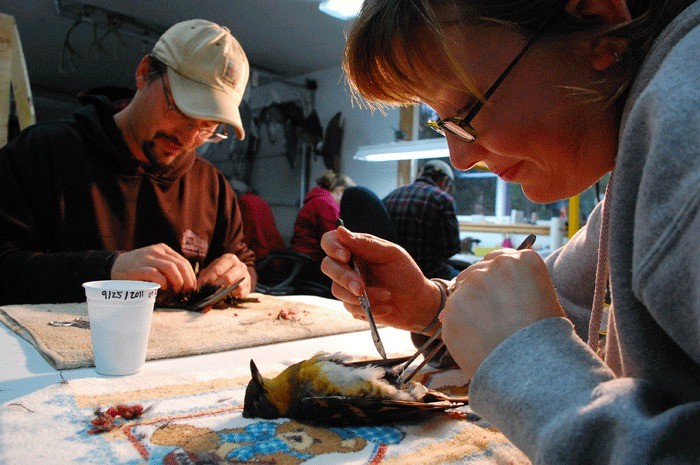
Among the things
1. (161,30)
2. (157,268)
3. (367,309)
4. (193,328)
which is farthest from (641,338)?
(161,30)

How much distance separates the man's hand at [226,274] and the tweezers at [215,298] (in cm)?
8

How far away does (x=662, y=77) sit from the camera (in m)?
0.46

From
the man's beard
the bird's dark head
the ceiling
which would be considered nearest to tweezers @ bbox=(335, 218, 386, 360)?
the bird's dark head

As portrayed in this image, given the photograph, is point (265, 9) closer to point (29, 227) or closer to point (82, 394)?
point (29, 227)

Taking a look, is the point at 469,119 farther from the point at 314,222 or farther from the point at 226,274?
the point at 314,222

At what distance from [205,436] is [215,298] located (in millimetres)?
935

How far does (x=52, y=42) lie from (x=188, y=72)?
5.63 metres

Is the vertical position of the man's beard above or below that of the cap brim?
below

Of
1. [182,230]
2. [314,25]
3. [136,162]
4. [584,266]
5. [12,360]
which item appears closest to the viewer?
[12,360]

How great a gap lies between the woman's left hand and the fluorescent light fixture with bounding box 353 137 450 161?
2.72 m

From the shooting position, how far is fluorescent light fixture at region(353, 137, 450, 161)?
3582 mm

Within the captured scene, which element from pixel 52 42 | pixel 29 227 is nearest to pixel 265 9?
pixel 52 42

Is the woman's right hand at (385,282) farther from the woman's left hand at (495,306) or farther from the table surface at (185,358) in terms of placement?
the woman's left hand at (495,306)

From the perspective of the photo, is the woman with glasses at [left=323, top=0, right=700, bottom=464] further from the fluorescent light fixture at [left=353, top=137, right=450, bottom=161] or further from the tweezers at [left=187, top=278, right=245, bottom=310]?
the fluorescent light fixture at [left=353, top=137, right=450, bottom=161]
